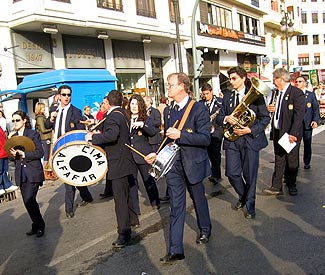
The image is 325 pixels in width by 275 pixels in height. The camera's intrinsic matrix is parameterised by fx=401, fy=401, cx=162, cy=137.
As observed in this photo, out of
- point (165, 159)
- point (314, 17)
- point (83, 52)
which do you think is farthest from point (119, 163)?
point (314, 17)

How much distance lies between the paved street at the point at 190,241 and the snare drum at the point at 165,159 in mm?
945

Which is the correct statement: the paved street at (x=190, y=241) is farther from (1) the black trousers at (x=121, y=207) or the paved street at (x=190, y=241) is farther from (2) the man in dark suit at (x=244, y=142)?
(2) the man in dark suit at (x=244, y=142)

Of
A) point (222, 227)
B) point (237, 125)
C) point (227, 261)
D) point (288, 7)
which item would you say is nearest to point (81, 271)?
point (227, 261)

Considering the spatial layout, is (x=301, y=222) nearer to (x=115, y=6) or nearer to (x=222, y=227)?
(x=222, y=227)

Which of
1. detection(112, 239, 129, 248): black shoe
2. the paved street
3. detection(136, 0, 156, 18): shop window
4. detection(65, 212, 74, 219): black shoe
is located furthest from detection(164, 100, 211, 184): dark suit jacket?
detection(136, 0, 156, 18): shop window

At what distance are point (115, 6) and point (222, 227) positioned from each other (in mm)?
15604

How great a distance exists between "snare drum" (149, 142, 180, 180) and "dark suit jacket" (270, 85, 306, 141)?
106 inches

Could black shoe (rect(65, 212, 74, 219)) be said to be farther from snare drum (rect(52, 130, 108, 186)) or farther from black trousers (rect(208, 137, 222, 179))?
black trousers (rect(208, 137, 222, 179))

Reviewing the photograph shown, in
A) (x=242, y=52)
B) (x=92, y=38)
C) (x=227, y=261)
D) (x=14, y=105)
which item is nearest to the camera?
(x=227, y=261)

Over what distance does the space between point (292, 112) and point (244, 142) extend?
1.32 meters

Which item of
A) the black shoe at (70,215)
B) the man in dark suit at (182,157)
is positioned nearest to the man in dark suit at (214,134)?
the black shoe at (70,215)

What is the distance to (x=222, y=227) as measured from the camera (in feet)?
16.7

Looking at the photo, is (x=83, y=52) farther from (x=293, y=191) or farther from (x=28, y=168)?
(x=293, y=191)

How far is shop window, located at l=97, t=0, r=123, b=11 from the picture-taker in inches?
697
